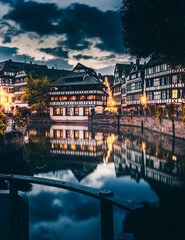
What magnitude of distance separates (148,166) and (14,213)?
12.2 metres

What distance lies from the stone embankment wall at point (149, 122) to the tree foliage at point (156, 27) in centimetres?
879

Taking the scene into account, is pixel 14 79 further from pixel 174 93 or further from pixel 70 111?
pixel 174 93

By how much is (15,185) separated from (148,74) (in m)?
47.0

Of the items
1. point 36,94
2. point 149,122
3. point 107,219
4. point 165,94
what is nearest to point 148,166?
point 107,219

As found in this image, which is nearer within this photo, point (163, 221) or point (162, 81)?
point (163, 221)

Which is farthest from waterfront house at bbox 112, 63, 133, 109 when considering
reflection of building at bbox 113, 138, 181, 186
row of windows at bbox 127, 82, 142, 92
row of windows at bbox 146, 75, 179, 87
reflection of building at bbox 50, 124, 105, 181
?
reflection of building at bbox 113, 138, 181, 186

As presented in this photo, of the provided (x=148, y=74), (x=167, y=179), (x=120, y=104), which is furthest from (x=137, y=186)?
(x=120, y=104)

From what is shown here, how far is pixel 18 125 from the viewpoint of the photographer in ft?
70.9

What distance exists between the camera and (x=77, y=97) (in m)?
57.4

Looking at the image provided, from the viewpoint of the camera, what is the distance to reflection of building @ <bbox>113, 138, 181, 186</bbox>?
12823 millimetres

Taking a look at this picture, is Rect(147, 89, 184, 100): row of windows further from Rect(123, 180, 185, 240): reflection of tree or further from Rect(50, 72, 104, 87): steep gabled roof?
Rect(123, 180, 185, 240): reflection of tree

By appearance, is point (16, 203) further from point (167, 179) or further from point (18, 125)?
point (18, 125)

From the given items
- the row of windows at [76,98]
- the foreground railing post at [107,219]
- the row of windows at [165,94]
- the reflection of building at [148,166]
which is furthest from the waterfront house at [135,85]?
the foreground railing post at [107,219]

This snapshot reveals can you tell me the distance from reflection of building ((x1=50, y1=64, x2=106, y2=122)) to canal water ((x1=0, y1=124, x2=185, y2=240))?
33.9 m
